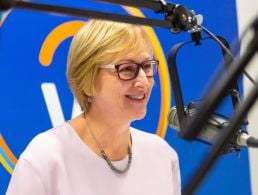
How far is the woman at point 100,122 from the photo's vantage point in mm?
1108

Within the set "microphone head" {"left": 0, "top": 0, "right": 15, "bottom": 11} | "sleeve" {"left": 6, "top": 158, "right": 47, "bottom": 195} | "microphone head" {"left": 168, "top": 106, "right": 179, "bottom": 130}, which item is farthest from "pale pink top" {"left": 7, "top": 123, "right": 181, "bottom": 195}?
"microphone head" {"left": 0, "top": 0, "right": 15, "bottom": 11}

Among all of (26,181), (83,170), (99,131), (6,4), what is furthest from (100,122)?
(6,4)

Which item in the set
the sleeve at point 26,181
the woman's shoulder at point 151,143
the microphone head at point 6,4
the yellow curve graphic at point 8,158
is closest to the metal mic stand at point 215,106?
the microphone head at point 6,4

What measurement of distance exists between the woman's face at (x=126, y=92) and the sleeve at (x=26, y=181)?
25 centimetres

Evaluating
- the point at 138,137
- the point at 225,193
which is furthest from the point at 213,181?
the point at 138,137

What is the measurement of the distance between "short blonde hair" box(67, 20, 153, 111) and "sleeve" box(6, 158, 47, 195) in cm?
27

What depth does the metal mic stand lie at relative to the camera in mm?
323

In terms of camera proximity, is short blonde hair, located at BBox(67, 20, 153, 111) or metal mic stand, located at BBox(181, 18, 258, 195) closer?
metal mic stand, located at BBox(181, 18, 258, 195)

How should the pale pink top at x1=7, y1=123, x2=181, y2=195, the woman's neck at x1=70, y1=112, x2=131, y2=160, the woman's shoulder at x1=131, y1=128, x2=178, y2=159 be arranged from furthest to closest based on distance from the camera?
the woman's shoulder at x1=131, y1=128, x2=178, y2=159, the woman's neck at x1=70, y1=112, x2=131, y2=160, the pale pink top at x1=7, y1=123, x2=181, y2=195

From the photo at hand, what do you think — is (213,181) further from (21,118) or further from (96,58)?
(96,58)

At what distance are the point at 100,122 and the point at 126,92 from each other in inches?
4.6

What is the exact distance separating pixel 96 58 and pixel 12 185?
377 mm

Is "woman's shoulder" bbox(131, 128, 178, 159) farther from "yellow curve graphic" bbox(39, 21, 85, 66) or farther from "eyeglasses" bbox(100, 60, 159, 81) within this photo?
"yellow curve graphic" bbox(39, 21, 85, 66)

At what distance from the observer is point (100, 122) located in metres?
1.20
